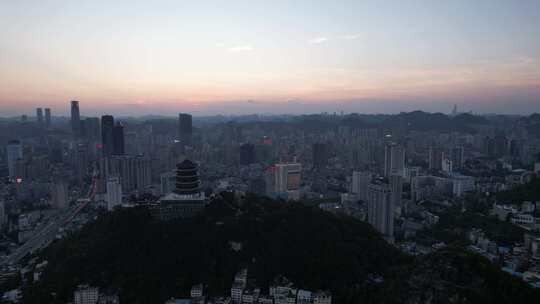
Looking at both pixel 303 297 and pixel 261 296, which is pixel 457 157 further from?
pixel 261 296

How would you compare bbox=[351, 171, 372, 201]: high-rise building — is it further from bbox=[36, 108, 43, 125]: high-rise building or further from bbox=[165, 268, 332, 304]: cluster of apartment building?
bbox=[36, 108, 43, 125]: high-rise building

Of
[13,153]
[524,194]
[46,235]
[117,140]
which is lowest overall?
[46,235]

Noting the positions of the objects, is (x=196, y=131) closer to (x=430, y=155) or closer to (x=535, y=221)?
(x=430, y=155)

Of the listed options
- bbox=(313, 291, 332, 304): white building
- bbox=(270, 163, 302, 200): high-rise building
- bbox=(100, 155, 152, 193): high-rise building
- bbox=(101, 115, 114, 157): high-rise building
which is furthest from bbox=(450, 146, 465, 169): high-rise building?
bbox=(101, 115, 114, 157): high-rise building

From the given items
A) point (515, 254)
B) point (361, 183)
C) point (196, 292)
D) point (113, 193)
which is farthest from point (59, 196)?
point (515, 254)

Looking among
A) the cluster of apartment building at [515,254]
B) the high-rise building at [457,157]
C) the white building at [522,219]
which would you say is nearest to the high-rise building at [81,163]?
the cluster of apartment building at [515,254]

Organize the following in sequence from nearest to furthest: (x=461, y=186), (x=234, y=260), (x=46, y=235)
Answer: (x=234, y=260) < (x=46, y=235) < (x=461, y=186)

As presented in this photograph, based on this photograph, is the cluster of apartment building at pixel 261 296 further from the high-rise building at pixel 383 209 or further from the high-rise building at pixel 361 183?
the high-rise building at pixel 361 183
